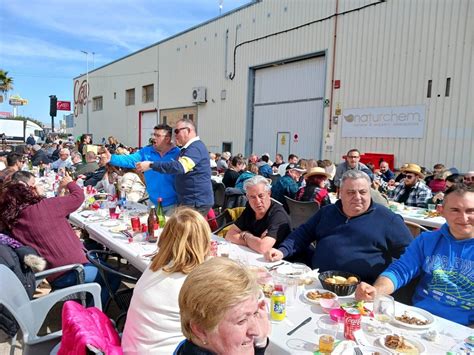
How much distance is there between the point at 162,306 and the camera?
5.66ft

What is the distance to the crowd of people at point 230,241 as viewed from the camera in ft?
4.06

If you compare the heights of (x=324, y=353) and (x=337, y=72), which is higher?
(x=337, y=72)

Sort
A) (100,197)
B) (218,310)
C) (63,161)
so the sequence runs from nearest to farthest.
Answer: (218,310) → (100,197) → (63,161)

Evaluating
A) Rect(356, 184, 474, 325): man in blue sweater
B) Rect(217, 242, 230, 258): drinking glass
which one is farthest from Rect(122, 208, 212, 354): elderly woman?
Rect(356, 184, 474, 325): man in blue sweater

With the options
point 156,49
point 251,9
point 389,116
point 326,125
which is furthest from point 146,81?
point 389,116

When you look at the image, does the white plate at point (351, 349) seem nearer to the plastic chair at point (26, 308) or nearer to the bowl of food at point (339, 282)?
the bowl of food at point (339, 282)

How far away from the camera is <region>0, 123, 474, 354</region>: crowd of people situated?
124 cm

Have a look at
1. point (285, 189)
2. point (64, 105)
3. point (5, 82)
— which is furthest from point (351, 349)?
point (5, 82)

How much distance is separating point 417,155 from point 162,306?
9133 mm

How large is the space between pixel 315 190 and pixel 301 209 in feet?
1.17

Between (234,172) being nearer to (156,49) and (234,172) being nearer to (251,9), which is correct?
(251,9)

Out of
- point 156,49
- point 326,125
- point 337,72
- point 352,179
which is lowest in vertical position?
point 352,179

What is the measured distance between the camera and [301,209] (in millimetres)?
4938

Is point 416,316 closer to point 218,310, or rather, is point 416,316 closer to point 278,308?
point 278,308
